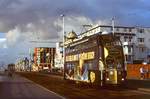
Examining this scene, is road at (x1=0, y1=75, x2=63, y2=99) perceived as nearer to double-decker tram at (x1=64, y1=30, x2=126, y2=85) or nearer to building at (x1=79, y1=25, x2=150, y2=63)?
double-decker tram at (x1=64, y1=30, x2=126, y2=85)

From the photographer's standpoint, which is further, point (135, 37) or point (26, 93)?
point (135, 37)

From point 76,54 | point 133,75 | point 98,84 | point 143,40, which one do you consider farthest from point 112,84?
point 143,40

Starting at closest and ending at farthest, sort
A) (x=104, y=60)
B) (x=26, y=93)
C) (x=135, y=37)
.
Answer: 1. (x=26, y=93)
2. (x=104, y=60)
3. (x=135, y=37)

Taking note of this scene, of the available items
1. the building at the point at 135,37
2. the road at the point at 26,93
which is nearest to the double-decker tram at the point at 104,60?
the road at the point at 26,93

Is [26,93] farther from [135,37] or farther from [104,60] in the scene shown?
[135,37]

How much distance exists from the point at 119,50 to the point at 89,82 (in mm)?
4727

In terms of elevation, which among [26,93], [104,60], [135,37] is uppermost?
[135,37]

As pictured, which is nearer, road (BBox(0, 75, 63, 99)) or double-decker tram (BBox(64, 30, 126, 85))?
road (BBox(0, 75, 63, 99))

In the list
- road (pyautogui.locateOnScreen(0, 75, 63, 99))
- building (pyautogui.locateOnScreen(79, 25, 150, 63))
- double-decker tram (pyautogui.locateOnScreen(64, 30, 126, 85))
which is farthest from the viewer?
building (pyautogui.locateOnScreen(79, 25, 150, 63))

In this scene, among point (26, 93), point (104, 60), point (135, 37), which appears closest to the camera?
point (26, 93)

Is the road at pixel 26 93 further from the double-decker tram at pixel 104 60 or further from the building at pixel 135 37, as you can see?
the building at pixel 135 37

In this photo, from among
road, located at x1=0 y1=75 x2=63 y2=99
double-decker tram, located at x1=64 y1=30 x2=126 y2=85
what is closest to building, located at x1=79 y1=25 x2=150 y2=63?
road, located at x1=0 y1=75 x2=63 y2=99

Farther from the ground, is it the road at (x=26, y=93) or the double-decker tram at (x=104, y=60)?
the double-decker tram at (x=104, y=60)

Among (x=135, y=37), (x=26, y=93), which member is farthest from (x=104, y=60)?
(x=135, y=37)
